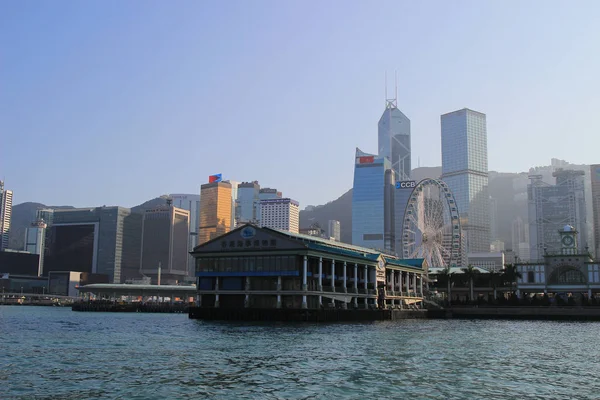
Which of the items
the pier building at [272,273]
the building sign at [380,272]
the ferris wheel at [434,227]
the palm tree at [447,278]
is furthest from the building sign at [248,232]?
the palm tree at [447,278]

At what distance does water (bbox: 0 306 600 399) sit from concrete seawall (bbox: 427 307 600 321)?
254 ft

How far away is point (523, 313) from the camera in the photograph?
157875 mm

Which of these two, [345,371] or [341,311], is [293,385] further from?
[341,311]

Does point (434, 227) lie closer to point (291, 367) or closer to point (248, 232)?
point (248, 232)

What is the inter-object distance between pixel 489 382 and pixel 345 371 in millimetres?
10618

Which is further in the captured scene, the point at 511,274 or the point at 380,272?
the point at 511,274

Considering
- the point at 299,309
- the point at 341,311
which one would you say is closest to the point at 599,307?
the point at 341,311

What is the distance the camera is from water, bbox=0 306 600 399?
40094mm

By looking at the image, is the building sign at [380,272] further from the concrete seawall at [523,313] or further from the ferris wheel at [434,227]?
the ferris wheel at [434,227]

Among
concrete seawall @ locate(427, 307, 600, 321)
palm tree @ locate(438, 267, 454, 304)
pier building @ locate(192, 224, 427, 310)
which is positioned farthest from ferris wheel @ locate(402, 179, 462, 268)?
pier building @ locate(192, 224, 427, 310)

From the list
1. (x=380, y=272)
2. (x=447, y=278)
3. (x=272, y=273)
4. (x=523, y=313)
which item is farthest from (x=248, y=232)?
(x=447, y=278)

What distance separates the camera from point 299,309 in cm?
12206

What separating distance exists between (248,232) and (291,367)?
3357 inches

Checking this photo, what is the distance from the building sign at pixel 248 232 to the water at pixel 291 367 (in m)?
54.9
